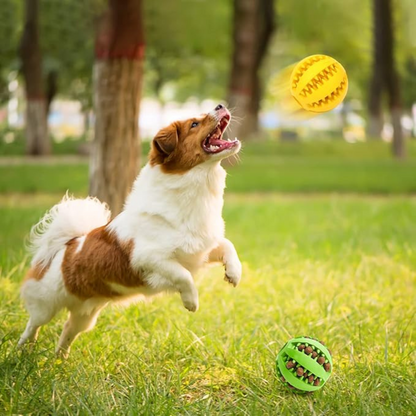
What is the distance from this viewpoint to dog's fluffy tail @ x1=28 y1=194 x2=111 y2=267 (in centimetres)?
458

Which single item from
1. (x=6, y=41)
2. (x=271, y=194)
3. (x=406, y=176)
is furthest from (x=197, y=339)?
(x=6, y=41)

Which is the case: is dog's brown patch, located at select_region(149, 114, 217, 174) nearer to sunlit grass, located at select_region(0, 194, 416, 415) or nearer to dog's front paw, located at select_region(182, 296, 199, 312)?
dog's front paw, located at select_region(182, 296, 199, 312)

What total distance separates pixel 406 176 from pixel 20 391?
15511 mm

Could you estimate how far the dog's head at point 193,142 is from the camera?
4.03 meters

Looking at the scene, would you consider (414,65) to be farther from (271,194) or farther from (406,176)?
(271,194)

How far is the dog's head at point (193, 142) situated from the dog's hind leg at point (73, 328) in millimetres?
1112

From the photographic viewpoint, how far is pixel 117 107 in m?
7.47

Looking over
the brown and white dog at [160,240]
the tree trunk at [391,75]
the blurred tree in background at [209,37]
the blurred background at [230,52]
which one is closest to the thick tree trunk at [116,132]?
the brown and white dog at [160,240]

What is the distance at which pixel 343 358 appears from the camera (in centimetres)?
447

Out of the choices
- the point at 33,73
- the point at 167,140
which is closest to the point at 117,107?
the point at 167,140

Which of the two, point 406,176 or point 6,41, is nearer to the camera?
point 406,176

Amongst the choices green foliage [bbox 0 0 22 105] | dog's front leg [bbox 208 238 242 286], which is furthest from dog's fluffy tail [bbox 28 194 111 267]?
green foliage [bbox 0 0 22 105]

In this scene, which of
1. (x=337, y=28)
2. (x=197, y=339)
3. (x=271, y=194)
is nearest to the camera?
(x=197, y=339)

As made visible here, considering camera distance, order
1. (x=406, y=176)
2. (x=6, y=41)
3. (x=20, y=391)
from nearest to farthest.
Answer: (x=20, y=391), (x=406, y=176), (x=6, y=41)
